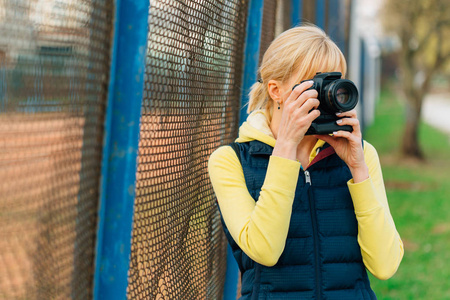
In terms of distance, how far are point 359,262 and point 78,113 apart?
91 cm

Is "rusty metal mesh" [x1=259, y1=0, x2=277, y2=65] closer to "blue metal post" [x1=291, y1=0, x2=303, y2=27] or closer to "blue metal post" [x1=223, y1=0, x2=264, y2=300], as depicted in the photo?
"blue metal post" [x1=223, y1=0, x2=264, y2=300]

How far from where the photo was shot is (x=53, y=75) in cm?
107

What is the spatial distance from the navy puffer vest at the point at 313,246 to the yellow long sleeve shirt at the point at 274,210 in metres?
0.03

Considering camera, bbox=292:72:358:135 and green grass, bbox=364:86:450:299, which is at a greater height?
camera, bbox=292:72:358:135

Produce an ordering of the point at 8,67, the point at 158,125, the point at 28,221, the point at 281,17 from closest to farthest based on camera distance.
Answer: the point at 8,67 → the point at 28,221 → the point at 158,125 → the point at 281,17

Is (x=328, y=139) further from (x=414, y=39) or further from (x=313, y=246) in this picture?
(x=414, y=39)

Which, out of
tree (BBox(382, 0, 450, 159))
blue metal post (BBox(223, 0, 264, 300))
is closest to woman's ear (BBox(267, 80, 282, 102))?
blue metal post (BBox(223, 0, 264, 300))

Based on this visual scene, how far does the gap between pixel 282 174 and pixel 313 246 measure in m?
0.23

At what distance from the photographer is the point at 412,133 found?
37.2 feet

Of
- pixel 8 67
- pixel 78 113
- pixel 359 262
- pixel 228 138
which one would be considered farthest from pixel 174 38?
→ pixel 228 138

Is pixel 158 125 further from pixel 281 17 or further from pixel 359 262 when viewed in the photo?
pixel 281 17

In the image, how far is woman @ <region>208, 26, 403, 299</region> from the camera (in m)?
1.51

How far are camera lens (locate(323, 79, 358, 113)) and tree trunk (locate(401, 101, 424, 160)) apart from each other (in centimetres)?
1025

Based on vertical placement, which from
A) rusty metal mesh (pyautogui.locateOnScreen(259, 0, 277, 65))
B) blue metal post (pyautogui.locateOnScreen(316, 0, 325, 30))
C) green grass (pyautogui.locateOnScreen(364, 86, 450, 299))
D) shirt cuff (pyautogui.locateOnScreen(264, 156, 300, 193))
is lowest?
green grass (pyautogui.locateOnScreen(364, 86, 450, 299))
